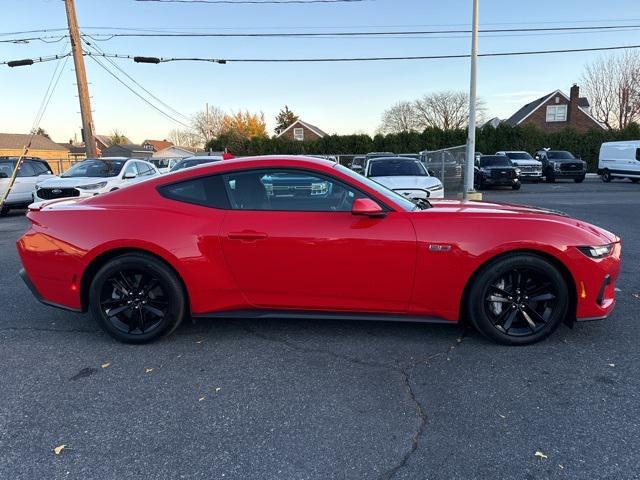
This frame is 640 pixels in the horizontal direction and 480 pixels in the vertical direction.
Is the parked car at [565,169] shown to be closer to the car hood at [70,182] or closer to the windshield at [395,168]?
the windshield at [395,168]

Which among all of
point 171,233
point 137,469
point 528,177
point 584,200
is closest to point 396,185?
point 171,233

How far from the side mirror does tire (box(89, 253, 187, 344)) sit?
154 cm

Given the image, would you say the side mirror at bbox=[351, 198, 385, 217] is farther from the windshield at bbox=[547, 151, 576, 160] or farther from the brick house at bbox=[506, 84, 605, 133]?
the brick house at bbox=[506, 84, 605, 133]

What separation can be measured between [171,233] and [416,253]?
6.26 ft

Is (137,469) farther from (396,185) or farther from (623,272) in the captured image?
(396,185)

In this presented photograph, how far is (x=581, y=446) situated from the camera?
2.31 metres

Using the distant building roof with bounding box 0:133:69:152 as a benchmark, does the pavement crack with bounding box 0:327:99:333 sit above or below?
below

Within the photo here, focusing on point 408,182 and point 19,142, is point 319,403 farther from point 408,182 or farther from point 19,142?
point 19,142

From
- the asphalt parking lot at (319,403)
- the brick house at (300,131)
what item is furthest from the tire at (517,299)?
the brick house at (300,131)

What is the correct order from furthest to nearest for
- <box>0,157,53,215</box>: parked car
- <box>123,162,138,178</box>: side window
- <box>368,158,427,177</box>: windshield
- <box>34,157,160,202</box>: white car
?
1. <box>0,157,53,215</box>: parked car
2. <box>123,162,138,178</box>: side window
3. <box>34,157,160,202</box>: white car
4. <box>368,158,427,177</box>: windshield

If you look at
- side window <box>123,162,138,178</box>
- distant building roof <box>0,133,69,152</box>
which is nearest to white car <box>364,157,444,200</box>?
side window <box>123,162,138,178</box>

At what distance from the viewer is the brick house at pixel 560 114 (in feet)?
144

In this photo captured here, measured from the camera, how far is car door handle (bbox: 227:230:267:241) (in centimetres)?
341

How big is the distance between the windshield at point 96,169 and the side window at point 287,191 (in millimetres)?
9132
